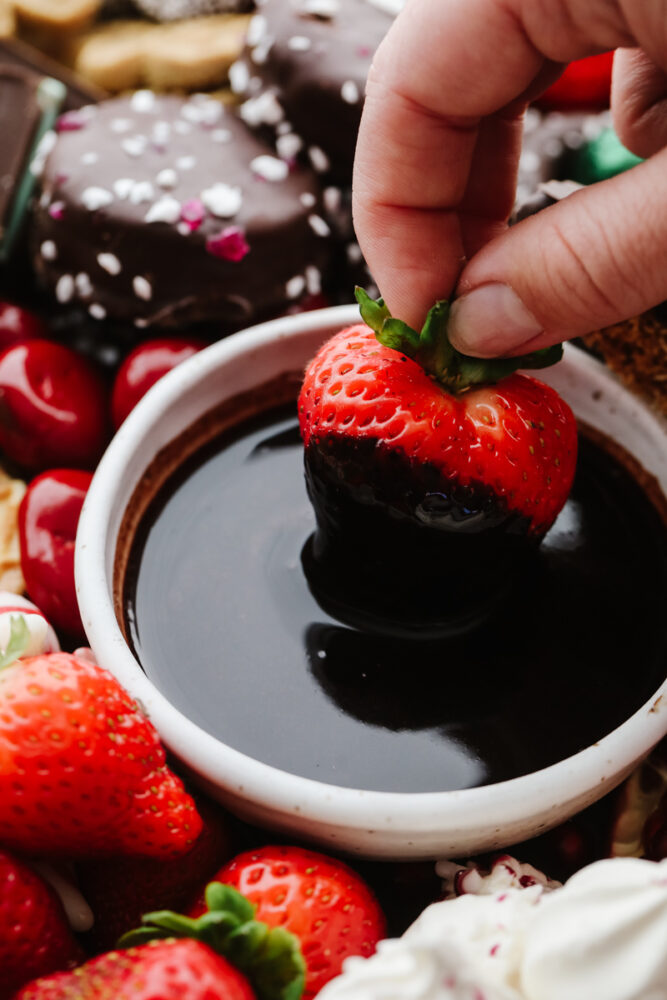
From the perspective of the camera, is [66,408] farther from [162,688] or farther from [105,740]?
[105,740]

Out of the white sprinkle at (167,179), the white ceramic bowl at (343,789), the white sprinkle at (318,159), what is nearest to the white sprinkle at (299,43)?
the white sprinkle at (318,159)

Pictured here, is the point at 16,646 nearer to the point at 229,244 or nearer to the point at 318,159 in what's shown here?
the point at 229,244

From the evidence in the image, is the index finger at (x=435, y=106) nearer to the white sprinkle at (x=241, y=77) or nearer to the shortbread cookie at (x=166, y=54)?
the white sprinkle at (x=241, y=77)

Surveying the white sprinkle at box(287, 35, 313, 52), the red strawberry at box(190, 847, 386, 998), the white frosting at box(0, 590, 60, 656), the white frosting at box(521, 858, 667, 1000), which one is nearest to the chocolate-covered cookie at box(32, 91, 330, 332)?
the white sprinkle at box(287, 35, 313, 52)

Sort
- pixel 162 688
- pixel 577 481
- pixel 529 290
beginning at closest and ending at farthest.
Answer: pixel 529 290 → pixel 162 688 → pixel 577 481

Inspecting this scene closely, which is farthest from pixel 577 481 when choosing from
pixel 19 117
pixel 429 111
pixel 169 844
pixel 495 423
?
pixel 19 117

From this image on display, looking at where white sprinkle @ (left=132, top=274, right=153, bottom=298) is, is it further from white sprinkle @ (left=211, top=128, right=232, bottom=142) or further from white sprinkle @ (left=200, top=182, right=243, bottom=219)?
white sprinkle @ (left=211, top=128, right=232, bottom=142)
